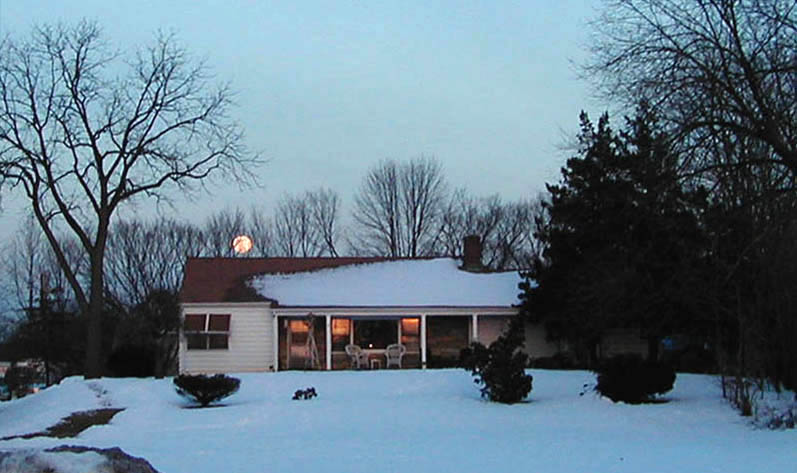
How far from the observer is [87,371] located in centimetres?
3206

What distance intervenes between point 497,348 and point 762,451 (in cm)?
924

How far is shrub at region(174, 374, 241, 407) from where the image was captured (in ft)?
75.1

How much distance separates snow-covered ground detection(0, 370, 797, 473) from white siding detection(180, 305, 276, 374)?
4.10 m

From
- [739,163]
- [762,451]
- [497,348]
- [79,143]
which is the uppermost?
[79,143]

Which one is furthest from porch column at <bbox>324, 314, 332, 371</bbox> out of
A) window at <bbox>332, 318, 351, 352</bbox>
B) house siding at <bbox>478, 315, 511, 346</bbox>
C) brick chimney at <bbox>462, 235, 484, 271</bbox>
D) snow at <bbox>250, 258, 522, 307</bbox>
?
brick chimney at <bbox>462, 235, 484, 271</bbox>

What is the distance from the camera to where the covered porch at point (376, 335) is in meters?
32.5

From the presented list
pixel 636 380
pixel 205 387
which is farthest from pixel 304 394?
pixel 636 380

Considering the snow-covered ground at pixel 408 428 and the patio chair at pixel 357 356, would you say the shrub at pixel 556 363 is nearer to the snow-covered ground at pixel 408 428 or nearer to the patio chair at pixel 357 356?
the snow-covered ground at pixel 408 428

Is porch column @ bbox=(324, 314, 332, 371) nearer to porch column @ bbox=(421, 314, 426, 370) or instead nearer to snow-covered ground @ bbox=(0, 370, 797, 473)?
porch column @ bbox=(421, 314, 426, 370)

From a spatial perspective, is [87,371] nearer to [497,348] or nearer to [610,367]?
[497,348]

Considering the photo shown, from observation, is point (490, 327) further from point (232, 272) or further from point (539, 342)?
point (232, 272)

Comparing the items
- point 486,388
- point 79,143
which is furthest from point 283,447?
point 79,143

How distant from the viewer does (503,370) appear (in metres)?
21.7

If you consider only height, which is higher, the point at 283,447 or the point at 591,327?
the point at 591,327
